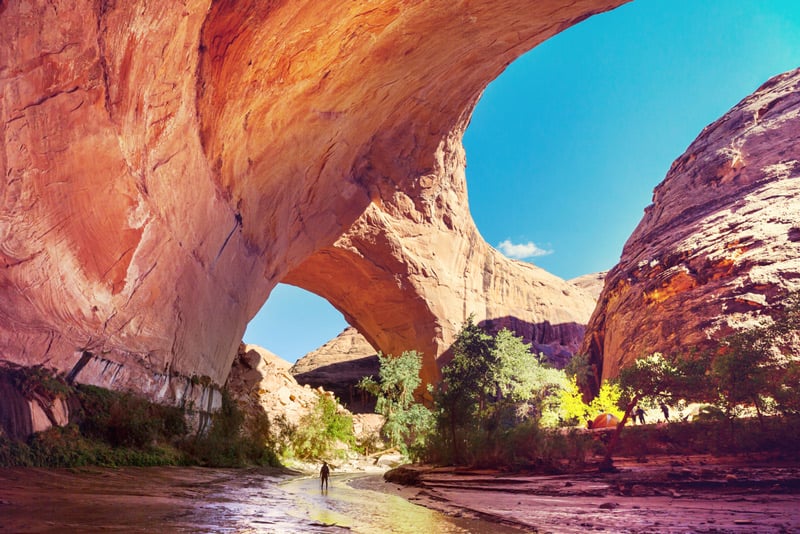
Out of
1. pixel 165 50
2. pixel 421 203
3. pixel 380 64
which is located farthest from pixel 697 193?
pixel 165 50

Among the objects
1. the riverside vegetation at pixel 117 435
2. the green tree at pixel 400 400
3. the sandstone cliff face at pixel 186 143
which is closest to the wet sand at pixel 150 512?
the riverside vegetation at pixel 117 435

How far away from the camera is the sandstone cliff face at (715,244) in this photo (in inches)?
709

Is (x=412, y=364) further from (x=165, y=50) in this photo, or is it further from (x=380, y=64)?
(x=165, y=50)

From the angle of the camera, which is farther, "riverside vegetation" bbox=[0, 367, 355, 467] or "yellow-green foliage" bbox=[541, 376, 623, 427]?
"yellow-green foliage" bbox=[541, 376, 623, 427]

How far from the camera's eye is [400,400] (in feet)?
87.0

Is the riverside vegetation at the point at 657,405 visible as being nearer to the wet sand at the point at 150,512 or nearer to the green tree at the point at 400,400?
the wet sand at the point at 150,512

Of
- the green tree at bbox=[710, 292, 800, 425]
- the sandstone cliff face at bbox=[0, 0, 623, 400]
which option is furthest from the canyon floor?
the sandstone cliff face at bbox=[0, 0, 623, 400]

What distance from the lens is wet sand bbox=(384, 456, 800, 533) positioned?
3691 millimetres

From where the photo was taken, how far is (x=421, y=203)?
1108 inches

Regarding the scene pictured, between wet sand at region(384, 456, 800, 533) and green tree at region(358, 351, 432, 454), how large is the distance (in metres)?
17.4

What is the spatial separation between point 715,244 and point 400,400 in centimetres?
1718

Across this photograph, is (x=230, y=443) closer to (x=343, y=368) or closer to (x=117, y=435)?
(x=117, y=435)

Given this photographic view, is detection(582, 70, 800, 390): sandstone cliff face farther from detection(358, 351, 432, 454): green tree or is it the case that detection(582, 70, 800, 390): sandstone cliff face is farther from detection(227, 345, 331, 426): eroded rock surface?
detection(227, 345, 331, 426): eroded rock surface

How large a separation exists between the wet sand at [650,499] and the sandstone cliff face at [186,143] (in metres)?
6.32
